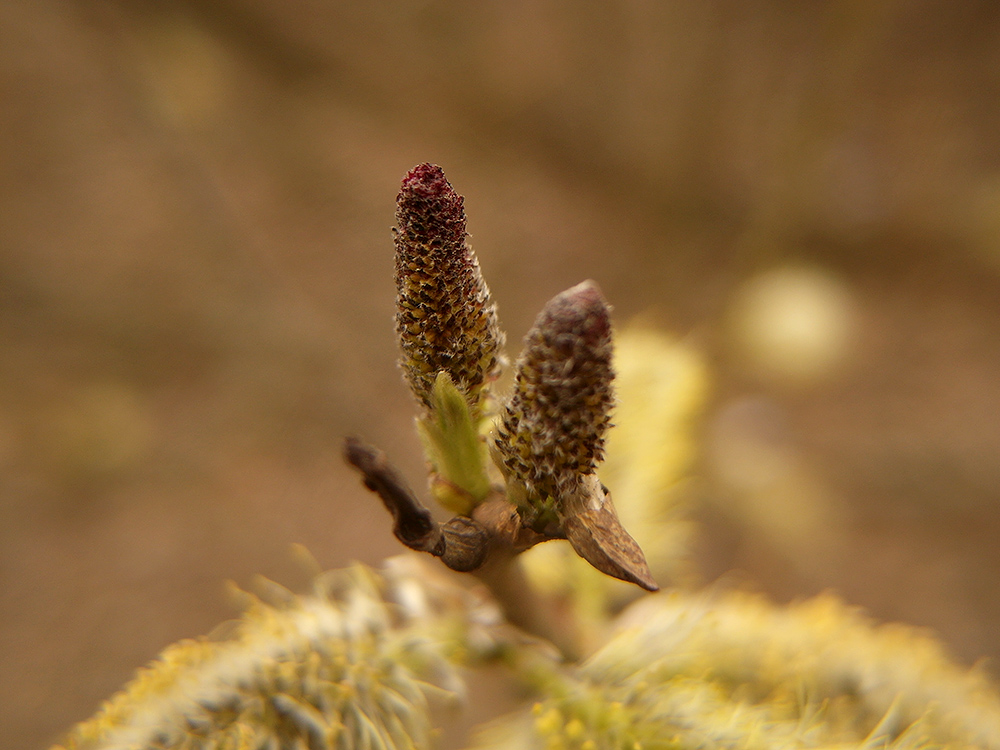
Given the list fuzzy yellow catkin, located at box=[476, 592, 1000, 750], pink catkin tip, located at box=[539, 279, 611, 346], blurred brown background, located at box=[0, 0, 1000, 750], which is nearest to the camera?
pink catkin tip, located at box=[539, 279, 611, 346]

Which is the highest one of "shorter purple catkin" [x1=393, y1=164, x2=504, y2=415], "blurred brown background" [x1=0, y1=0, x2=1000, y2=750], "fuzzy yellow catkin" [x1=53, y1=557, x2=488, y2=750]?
"blurred brown background" [x1=0, y1=0, x2=1000, y2=750]

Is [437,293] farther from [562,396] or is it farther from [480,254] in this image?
[480,254]

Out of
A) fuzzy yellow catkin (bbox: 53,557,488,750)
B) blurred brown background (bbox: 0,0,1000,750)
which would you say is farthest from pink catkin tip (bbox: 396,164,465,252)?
blurred brown background (bbox: 0,0,1000,750)

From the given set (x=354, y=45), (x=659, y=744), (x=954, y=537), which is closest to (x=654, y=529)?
(x=659, y=744)

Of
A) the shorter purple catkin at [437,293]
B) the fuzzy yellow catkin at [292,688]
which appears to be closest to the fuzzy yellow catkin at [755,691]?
the fuzzy yellow catkin at [292,688]

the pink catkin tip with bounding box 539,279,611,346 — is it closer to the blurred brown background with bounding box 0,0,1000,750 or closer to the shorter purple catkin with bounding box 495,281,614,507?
the shorter purple catkin with bounding box 495,281,614,507

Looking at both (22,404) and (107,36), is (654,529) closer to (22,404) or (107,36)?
(22,404)
